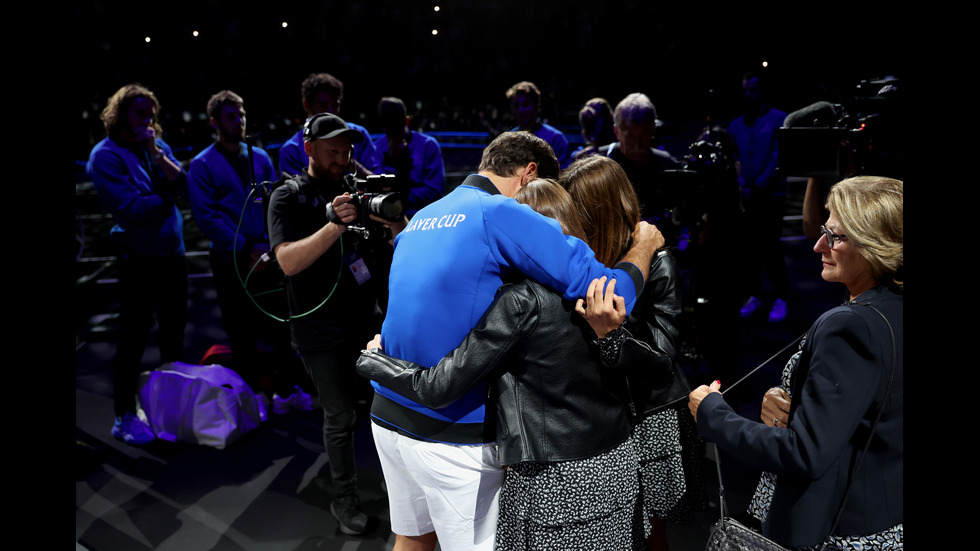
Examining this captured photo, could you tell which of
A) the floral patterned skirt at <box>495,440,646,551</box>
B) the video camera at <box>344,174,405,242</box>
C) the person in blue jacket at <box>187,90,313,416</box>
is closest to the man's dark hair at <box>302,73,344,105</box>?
the person in blue jacket at <box>187,90,313,416</box>

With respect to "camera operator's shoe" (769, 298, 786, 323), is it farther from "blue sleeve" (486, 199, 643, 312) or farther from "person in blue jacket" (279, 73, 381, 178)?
"blue sleeve" (486, 199, 643, 312)

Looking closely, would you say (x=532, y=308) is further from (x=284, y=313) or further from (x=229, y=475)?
(x=284, y=313)

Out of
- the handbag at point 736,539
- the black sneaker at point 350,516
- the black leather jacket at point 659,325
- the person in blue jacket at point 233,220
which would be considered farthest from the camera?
the person in blue jacket at point 233,220

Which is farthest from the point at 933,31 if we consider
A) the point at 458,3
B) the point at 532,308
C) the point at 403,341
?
the point at 458,3

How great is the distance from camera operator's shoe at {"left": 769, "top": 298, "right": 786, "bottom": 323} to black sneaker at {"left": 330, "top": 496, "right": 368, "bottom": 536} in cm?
355

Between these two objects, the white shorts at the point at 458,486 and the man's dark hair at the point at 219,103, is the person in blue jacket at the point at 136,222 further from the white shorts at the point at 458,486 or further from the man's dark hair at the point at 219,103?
the white shorts at the point at 458,486

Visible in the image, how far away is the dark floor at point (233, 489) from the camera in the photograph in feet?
9.47

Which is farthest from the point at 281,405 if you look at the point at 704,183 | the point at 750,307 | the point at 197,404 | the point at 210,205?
the point at 750,307

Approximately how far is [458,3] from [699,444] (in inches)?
470

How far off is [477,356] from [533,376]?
5.6 inches

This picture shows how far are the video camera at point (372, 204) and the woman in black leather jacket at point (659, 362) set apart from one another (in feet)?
2.39

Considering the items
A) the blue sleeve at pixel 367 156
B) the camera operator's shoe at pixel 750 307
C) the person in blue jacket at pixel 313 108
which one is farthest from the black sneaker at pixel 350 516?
the camera operator's shoe at pixel 750 307

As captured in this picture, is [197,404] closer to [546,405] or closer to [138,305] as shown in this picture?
[138,305]

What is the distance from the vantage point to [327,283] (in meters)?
2.78
